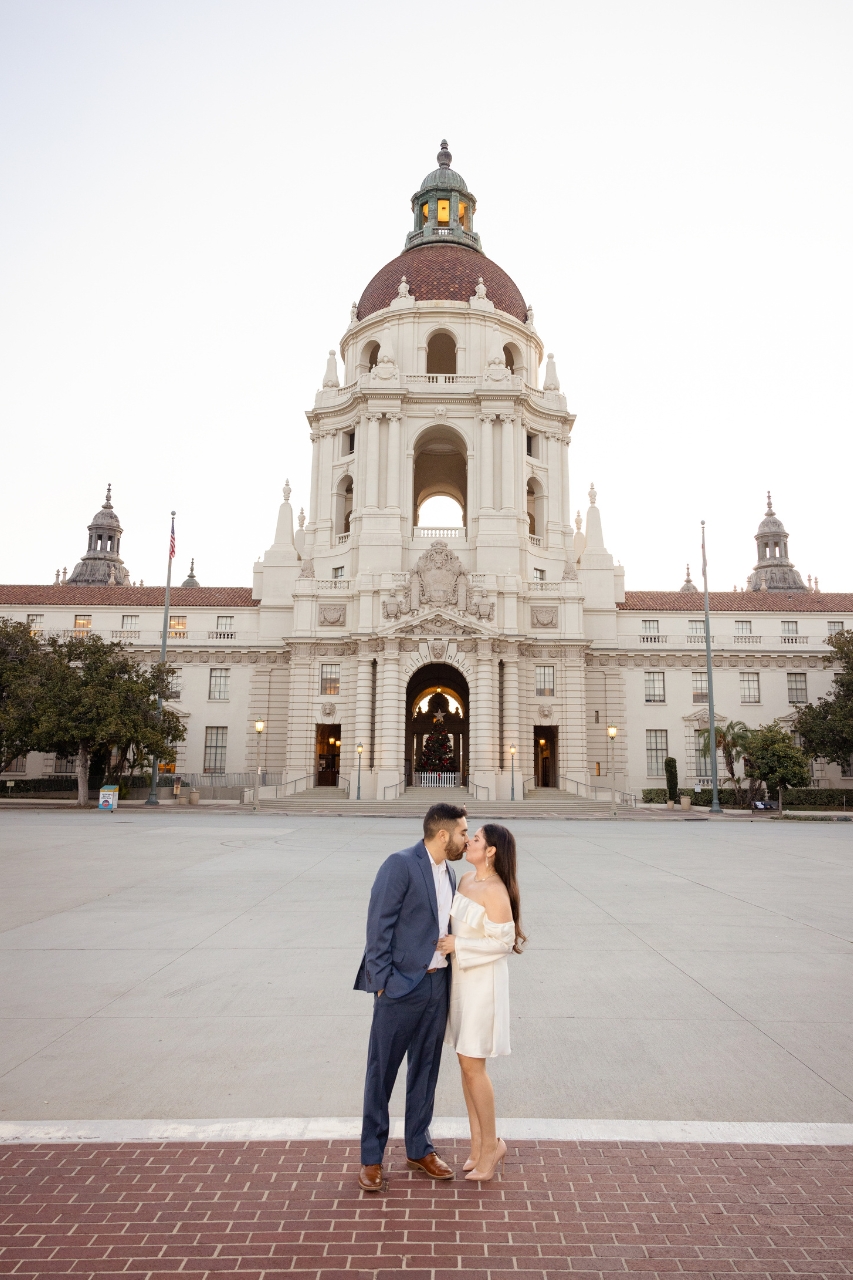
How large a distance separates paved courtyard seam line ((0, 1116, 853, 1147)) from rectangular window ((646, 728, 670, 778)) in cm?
4711

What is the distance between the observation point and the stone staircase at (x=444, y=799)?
122ft

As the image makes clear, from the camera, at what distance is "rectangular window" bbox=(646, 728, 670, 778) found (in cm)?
5069

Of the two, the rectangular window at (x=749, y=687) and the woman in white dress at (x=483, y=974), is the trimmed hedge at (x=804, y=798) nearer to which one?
the rectangular window at (x=749, y=687)

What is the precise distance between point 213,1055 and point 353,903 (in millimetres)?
6341

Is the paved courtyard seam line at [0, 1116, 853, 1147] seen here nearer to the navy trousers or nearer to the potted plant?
the navy trousers

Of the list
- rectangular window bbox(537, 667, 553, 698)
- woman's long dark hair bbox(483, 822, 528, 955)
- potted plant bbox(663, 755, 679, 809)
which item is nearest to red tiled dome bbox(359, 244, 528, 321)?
rectangular window bbox(537, 667, 553, 698)

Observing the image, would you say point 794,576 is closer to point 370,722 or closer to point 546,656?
point 546,656

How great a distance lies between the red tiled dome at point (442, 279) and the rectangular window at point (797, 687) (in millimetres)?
31215

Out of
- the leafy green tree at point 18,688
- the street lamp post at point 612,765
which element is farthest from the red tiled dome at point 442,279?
the leafy green tree at point 18,688

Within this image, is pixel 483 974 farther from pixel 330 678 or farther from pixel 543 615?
pixel 543 615

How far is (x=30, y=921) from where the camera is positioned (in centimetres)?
1097

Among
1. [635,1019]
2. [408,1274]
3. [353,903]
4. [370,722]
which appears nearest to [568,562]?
[370,722]

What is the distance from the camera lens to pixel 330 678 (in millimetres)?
48250

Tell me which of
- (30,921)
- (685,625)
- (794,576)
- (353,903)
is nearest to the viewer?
(30,921)
